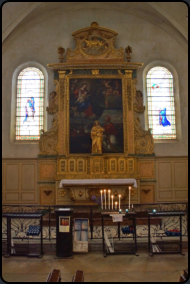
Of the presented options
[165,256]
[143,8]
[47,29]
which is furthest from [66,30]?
[165,256]

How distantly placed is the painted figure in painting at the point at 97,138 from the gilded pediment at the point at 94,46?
3.49m

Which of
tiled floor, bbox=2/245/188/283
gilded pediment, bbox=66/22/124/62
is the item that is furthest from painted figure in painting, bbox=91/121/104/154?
tiled floor, bbox=2/245/188/283

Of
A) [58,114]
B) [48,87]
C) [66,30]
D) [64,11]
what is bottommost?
[58,114]

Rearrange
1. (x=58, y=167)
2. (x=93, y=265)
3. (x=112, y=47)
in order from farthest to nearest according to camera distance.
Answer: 1. (x=112, y=47)
2. (x=58, y=167)
3. (x=93, y=265)

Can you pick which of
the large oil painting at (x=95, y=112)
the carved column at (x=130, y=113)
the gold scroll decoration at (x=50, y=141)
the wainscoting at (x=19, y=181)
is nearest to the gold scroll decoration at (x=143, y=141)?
the carved column at (x=130, y=113)

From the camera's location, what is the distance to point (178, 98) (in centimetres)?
1430

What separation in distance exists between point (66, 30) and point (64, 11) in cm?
100

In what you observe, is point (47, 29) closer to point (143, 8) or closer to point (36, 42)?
point (36, 42)

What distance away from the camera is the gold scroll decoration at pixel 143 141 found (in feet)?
44.7

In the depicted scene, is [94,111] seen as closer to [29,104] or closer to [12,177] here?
[29,104]

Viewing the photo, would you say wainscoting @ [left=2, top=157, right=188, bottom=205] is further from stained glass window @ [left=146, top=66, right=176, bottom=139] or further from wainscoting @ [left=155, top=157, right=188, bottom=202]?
stained glass window @ [left=146, top=66, right=176, bottom=139]

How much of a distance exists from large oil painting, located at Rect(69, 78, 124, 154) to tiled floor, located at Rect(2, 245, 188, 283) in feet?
21.2

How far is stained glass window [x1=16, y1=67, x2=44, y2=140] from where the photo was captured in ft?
46.3

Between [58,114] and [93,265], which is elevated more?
[58,114]
